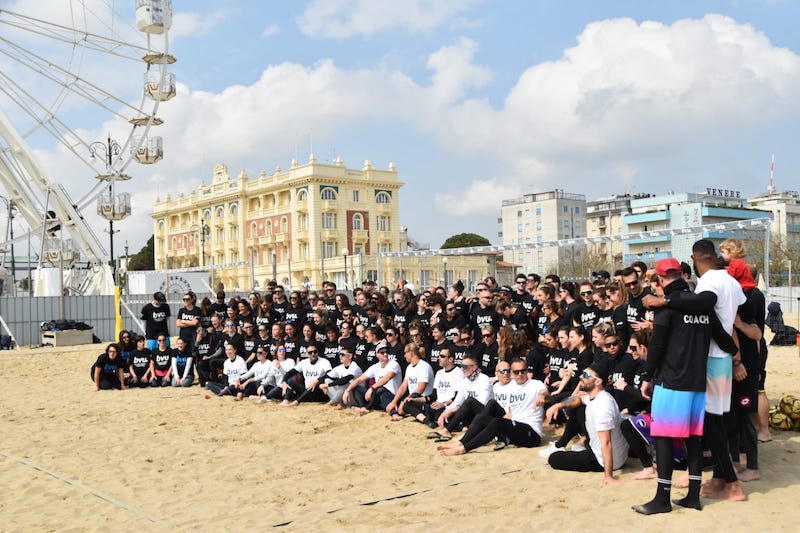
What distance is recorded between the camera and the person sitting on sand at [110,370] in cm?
1336

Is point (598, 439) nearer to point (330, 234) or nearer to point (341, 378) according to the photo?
point (341, 378)

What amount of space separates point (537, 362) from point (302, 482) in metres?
3.30

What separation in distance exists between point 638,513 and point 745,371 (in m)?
1.40

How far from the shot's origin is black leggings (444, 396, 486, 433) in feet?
27.0

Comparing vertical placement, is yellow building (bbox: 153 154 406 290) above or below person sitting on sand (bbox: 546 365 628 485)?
above

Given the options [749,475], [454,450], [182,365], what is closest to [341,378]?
[454,450]

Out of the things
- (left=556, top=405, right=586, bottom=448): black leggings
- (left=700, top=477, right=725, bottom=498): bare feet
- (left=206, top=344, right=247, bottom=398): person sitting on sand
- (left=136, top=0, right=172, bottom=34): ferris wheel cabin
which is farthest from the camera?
(left=136, top=0, right=172, bottom=34): ferris wheel cabin

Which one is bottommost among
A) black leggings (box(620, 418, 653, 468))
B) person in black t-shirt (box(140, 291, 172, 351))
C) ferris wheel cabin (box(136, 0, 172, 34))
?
black leggings (box(620, 418, 653, 468))

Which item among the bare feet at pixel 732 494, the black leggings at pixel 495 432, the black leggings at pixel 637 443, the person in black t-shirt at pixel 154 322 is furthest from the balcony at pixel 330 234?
the bare feet at pixel 732 494

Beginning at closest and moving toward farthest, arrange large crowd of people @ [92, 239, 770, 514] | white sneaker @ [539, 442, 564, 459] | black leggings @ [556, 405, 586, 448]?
large crowd of people @ [92, 239, 770, 514] → black leggings @ [556, 405, 586, 448] → white sneaker @ [539, 442, 564, 459]

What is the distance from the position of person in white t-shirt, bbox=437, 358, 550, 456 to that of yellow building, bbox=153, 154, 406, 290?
5547 centimetres

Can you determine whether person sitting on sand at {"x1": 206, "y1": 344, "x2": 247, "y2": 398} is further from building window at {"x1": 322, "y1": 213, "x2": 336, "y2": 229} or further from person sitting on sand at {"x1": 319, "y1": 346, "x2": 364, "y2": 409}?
building window at {"x1": 322, "y1": 213, "x2": 336, "y2": 229}

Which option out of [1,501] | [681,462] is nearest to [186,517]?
[1,501]

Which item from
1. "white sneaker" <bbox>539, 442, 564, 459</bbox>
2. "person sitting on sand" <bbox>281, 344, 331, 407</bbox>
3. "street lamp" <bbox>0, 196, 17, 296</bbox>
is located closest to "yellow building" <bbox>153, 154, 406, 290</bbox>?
"street lamp" <bbox>0, 196, 17, 296</bbox>
